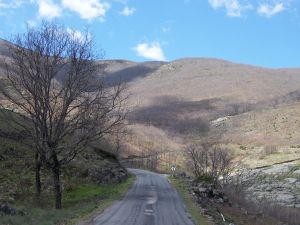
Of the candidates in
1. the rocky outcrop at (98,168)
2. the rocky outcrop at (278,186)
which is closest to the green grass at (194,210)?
the rocky outcrop at (98,168)

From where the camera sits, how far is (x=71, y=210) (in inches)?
1049

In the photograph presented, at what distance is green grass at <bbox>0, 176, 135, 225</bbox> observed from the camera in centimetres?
2052

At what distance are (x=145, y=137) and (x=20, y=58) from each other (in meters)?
156

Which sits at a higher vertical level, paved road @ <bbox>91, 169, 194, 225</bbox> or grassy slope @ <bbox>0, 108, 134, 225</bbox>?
grassy slope @ <bbox>0, 108, 134, 225</bbox>

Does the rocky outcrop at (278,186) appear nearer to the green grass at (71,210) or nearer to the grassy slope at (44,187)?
the grassy slope at (44,187)

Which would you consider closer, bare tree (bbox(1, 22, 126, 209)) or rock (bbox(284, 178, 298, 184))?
bare tree (bbox(1, 22, 126, 209))

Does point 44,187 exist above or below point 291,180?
above

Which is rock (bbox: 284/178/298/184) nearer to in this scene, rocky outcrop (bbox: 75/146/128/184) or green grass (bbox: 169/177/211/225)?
rocky outcrop (bbox: 75/146/128/184)

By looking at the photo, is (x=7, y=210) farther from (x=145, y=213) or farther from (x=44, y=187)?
(x=44, y=187)

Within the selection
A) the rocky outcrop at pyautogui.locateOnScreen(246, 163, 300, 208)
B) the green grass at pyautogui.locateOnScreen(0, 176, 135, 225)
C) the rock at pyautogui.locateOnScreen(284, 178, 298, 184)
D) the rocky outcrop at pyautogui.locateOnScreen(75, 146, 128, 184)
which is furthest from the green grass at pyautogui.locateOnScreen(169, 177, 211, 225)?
the rock at pyautogui.locateOnScreen(284, 178, 298, 184)

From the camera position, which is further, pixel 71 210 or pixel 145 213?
pixel 71 210

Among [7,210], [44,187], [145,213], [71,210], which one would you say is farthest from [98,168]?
[7,210]

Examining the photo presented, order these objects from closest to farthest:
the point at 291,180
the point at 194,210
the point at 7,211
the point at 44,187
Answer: the point at 7,211 < the point at 194,210 < the point at 44,187 < the point at 291,180

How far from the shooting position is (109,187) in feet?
143
